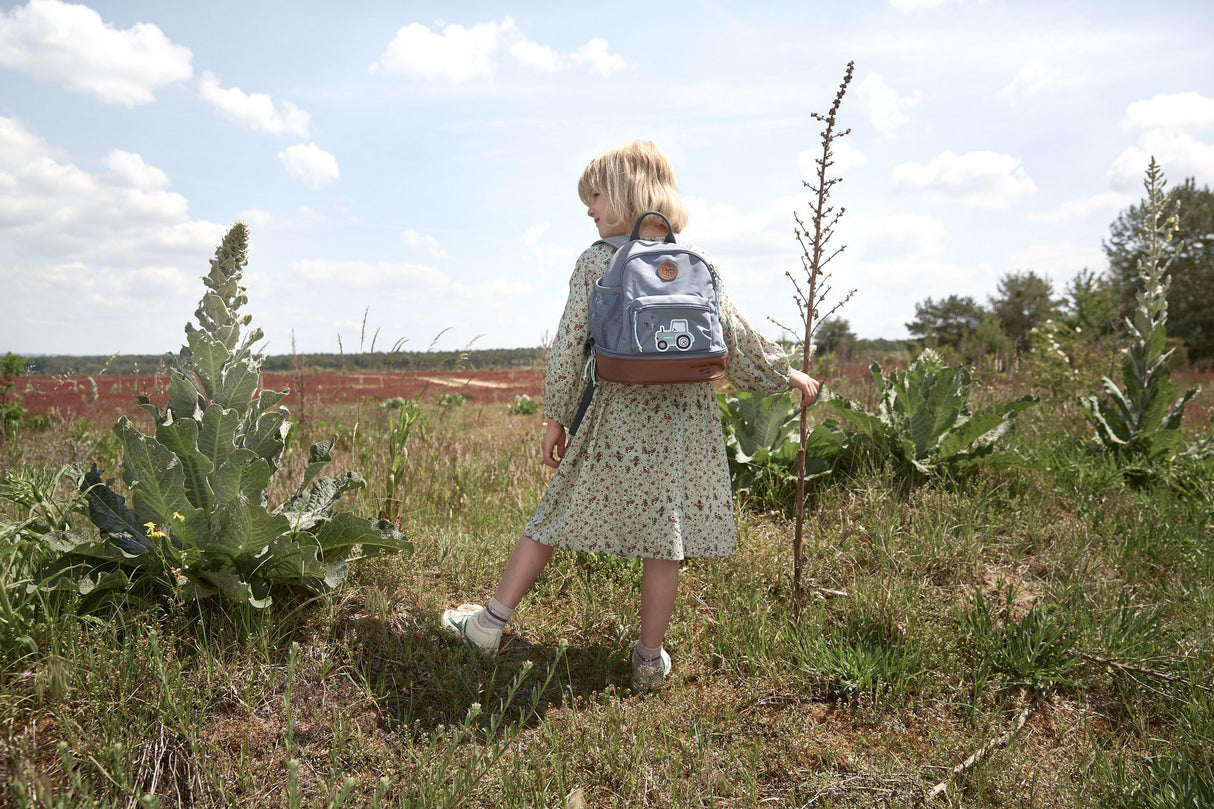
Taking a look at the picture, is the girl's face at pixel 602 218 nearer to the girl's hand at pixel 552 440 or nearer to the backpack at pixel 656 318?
the backpack at pixel 656 318

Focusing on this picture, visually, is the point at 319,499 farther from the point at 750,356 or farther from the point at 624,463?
the point at 750,356

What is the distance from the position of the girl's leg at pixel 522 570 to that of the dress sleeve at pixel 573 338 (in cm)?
48

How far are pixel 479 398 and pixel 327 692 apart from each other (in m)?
8.88

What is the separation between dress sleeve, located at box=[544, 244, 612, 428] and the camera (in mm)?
2441

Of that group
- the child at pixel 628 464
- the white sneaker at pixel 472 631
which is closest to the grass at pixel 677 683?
the white sneaker at pixel 472 631

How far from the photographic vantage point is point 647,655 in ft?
8.24

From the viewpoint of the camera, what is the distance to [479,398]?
11039 millimetres

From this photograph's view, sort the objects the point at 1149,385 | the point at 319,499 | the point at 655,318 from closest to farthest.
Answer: the point at 655,318 → the point at 319,499 → the point at 1149,385

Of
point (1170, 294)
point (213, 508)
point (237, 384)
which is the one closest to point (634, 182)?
point (237, 384)

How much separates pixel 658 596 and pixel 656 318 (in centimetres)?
98

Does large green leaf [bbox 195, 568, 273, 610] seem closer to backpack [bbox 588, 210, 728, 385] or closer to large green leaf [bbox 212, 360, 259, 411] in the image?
large green leaf [bbox 212, 360, 259, 411]

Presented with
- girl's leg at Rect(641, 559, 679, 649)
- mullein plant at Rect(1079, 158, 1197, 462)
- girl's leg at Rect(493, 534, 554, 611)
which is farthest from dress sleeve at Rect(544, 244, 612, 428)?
mullein plant at Rect(1079, 158, 1197, 462)

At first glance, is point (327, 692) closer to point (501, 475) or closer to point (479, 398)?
point (501, 475)

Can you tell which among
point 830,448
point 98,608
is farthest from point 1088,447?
point 98,608
